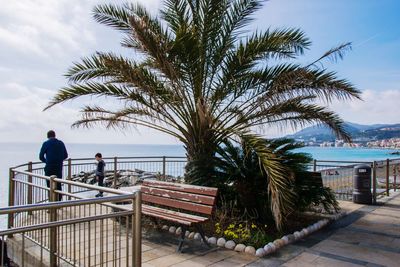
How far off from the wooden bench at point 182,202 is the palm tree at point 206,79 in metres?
0.92

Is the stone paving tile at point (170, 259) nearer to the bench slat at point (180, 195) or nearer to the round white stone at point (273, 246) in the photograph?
the bench slat at point (180, 195)

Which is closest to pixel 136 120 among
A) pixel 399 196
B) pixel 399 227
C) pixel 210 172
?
pixel 210 172

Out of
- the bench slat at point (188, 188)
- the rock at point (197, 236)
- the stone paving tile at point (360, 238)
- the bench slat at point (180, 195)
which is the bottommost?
the stone paving tile at point (360, 238)

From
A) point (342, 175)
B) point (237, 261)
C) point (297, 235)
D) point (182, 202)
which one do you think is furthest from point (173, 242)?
point (342, 175)

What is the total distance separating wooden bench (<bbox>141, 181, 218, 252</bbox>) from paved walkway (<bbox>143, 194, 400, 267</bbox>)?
0.36 m

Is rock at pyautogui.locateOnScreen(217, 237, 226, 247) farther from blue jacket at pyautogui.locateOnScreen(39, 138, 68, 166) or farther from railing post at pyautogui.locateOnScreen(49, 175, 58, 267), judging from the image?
blue jacket at pyautogui.locateOnScreen(39, 138, 68, 166)

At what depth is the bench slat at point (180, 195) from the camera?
5465 mm

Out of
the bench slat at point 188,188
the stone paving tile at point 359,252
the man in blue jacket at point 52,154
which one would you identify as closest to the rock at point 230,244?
the bench slat at point 188,188

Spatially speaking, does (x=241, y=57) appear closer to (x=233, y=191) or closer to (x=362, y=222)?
(x=233, y=191)

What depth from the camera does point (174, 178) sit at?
11.7 meters

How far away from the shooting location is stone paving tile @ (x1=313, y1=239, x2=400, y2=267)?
4836 mm

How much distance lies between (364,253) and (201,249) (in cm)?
254

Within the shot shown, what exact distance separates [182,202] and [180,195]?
154mm

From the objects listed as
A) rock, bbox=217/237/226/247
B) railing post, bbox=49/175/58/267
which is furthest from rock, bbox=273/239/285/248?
railing post, bbox=49/175/58/267
